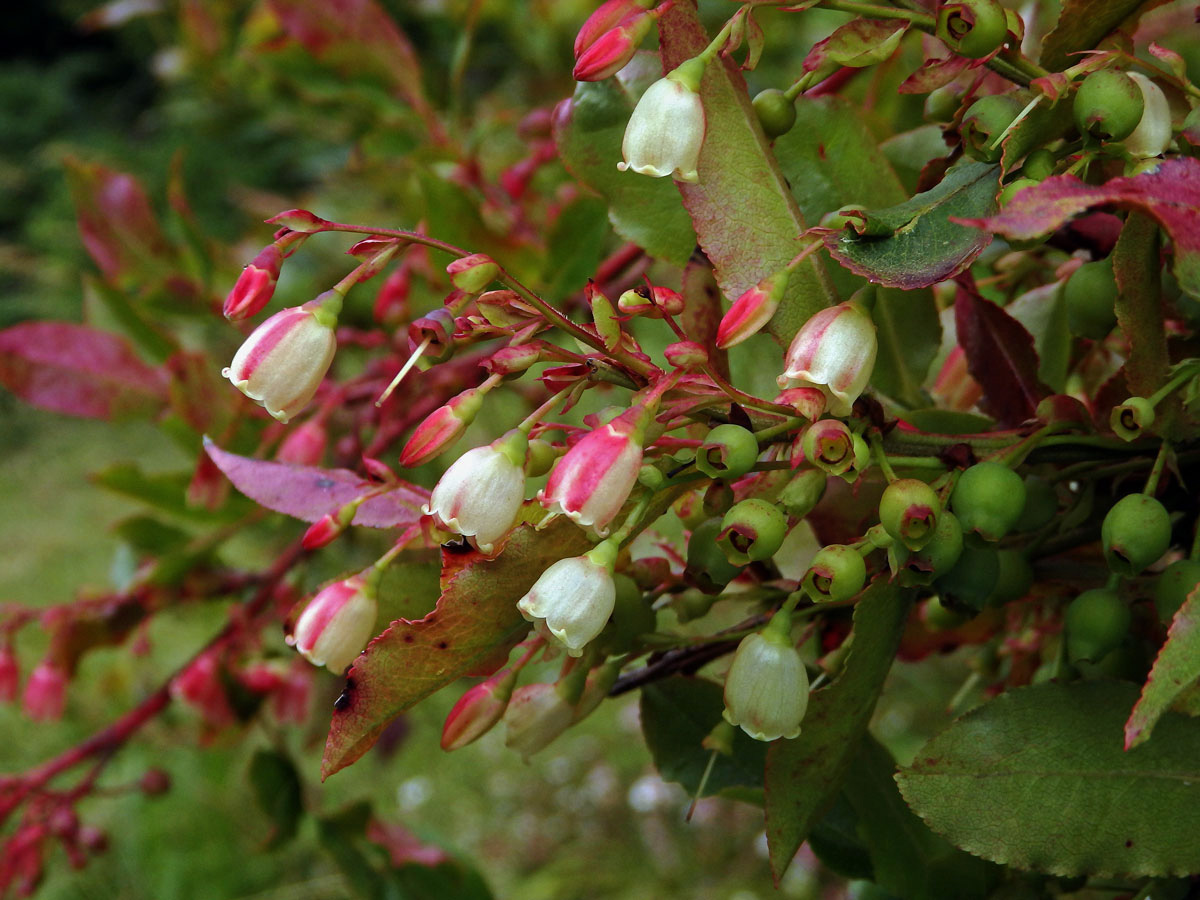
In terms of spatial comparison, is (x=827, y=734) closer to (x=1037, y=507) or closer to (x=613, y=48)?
(x=1037, y=507)

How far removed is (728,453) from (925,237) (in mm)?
86

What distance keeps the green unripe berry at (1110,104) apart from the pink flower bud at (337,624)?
251 mm

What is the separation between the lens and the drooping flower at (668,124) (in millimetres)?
303

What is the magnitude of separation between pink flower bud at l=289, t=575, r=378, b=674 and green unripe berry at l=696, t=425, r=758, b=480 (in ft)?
0.40

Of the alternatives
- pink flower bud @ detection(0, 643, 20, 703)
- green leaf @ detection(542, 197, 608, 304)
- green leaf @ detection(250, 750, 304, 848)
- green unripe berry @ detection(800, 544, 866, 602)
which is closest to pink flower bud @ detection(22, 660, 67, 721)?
pink flower bud @ detection(0, 643, 20, 703)

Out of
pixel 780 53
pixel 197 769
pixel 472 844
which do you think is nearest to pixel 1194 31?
pixel 780 53

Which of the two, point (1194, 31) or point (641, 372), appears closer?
point (641, 372)

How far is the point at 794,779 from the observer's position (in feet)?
1.02

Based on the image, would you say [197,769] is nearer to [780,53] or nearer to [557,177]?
[557,177]

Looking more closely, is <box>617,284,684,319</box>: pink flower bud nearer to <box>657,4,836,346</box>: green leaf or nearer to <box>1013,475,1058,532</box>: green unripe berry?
<box>657,4,836,346</box>: green leaf

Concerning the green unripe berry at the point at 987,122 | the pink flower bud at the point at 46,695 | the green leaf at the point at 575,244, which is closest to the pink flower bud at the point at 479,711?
the green unripe berry at the point at 987,122

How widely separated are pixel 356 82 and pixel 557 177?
0.19m

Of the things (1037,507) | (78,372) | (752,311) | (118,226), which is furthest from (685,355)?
(118,226)

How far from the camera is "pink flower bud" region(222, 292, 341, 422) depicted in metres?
0.31
